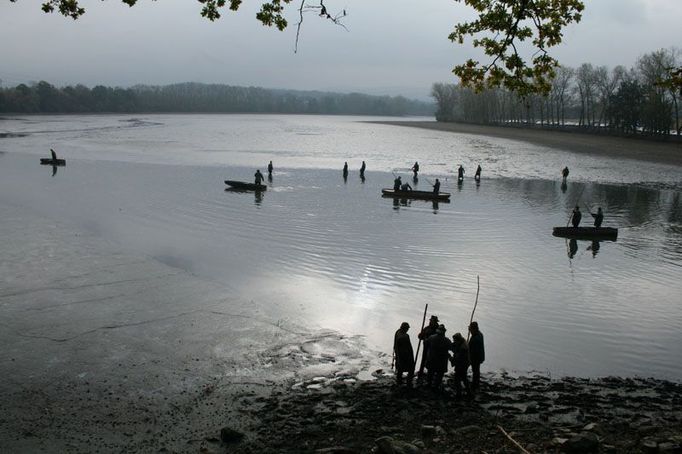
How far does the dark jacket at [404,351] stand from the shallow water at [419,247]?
2.32 m

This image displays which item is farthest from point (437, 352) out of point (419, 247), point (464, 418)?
point (419, 247)

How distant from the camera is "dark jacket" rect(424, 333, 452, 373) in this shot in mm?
11562

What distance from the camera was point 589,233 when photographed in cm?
2719

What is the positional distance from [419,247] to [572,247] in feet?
23.0

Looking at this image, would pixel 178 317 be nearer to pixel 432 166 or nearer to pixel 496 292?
pixel 496 292

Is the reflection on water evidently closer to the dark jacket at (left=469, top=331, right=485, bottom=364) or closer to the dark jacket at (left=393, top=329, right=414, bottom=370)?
the dark jacket at (left=469, top=331, right=485, bottom=364)

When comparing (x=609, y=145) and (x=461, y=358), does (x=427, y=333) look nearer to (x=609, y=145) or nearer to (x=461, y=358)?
(x=461, y=358)

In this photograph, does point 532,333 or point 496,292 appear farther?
point 496,292

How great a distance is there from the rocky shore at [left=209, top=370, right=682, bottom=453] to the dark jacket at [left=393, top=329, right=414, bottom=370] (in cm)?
52

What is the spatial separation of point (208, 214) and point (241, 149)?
4701 centimetres

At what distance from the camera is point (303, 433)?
998 cm

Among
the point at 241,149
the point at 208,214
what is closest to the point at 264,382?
the point at 208,214

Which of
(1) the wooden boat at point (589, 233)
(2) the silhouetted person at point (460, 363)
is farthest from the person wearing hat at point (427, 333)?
(1) the wooden boat at point (589, 233)

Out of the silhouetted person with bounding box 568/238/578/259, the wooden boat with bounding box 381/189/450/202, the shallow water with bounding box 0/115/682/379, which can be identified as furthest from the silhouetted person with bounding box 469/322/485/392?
the wooden boat with bounding box 381/189/450/202
